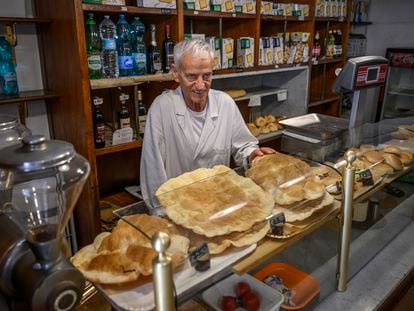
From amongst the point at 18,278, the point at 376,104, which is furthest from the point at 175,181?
the point at 376,104

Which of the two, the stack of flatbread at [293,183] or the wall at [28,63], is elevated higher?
the wall at [28,63]

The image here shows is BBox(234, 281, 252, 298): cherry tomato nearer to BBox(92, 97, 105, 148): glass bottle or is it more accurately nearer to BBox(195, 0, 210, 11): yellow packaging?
BBox(92, 97, 105, 148): glass bottle

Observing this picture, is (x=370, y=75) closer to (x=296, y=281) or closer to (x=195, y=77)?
(x=195, y=77)

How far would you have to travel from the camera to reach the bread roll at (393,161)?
1.58m

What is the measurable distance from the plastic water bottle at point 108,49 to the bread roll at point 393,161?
1.65 meters

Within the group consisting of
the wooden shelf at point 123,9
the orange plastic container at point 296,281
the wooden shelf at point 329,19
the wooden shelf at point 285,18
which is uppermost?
the wooden shelf at point 329,19

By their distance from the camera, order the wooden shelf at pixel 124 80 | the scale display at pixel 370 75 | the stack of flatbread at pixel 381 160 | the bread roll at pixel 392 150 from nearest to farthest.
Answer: the stack of flatbread at pixel 381 160, the bread roll at pixel 392 150, the scale display at pixel 370 75, the wooden shelf at pixel 124 80

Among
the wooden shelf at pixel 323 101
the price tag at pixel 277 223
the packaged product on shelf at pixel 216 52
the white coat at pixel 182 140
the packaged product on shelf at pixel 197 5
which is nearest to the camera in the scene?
the price tag at pixel 277 223

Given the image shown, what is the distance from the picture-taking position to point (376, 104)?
15.7ft

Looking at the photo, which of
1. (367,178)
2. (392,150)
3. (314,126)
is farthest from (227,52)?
(367,178)

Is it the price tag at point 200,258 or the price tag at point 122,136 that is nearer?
the price tag at point 200,258

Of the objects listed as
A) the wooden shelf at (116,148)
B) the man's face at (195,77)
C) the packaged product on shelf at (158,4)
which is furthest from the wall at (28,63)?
the man's face at (195,77)

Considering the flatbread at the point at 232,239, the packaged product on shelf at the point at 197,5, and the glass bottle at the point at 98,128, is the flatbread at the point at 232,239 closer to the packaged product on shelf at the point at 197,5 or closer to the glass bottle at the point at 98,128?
the glass bottle at the point at 98,128

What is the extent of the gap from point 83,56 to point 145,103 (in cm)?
82
